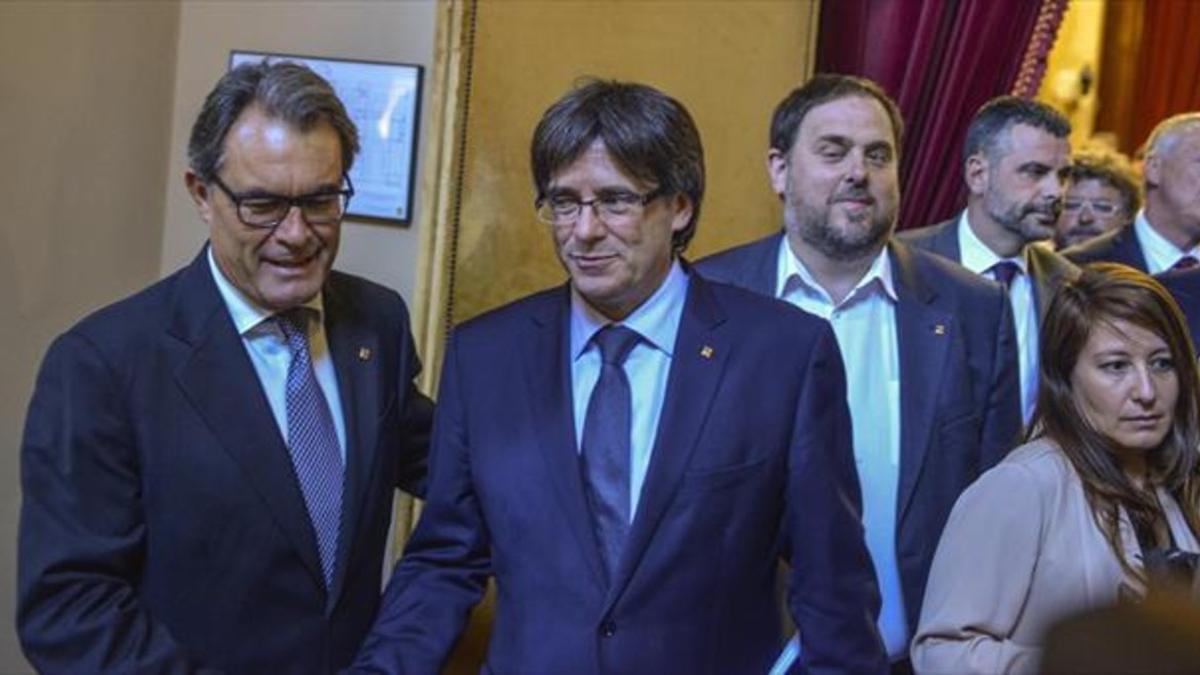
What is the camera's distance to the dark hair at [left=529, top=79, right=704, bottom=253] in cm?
229

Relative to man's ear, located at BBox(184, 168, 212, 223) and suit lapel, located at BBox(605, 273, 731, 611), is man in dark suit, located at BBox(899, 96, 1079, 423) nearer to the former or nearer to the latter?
suit lapel, located at BBox(605, 273, 731, 611)

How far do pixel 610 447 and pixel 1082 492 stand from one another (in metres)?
0.72

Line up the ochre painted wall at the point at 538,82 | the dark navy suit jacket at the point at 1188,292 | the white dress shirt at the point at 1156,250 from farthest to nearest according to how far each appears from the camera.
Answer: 1. the white dress shirt at the point at 1156,250
2. the ochre painted wall at the point at 538,82
3. the dark navy suit jacket at the point at 1188,292

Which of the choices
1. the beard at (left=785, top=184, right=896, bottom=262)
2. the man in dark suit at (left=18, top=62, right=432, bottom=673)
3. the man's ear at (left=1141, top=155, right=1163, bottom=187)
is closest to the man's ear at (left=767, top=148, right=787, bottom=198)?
the beard at (left=785, top=184, right=896, bottom=262)

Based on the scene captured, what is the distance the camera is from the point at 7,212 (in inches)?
138

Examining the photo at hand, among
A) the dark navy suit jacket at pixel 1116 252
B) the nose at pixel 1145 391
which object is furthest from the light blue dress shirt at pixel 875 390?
the dark navy suit jacket at pixel 1116 252

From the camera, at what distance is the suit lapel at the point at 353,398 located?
2.44 meters

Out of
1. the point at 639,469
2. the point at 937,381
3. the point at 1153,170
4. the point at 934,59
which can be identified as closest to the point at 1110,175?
the point at 1153,170

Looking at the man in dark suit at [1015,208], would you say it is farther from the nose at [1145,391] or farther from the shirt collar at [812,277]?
the nose at [1145,391]

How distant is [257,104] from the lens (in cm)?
235

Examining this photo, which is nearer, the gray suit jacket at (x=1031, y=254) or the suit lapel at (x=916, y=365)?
the suit lapel at (x=916, y=365)

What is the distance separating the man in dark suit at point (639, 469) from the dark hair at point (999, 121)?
6.48 feet

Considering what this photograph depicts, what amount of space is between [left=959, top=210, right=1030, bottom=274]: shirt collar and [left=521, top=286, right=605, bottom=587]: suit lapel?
70.1 inches

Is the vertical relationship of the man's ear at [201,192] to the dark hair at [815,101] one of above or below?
below
